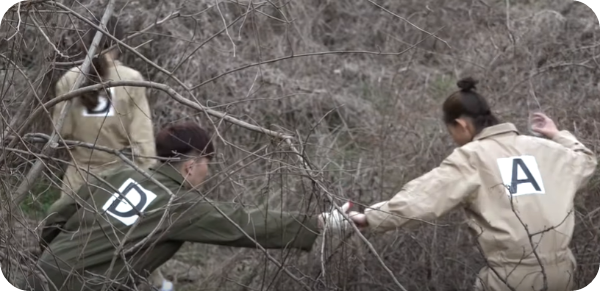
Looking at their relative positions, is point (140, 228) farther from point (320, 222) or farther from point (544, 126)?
point (544, 126)

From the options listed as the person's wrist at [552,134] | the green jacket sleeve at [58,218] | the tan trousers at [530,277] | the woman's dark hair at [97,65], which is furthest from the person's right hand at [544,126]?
the green jacket sleeve at [58,218]

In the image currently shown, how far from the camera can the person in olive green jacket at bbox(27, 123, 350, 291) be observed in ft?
11.6

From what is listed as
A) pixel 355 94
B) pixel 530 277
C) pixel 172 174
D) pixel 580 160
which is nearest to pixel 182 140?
pixel 172 174

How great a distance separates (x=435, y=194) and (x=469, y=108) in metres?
0.44

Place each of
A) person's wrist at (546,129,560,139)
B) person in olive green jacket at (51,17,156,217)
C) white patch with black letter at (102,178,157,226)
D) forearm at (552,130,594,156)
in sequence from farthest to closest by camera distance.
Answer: person in olive green jacket at (51,17,156,217), person's wrist at (546,129,560,139), forearm at (552,130,594,156), white patch with black letter at (102,178,157,226)

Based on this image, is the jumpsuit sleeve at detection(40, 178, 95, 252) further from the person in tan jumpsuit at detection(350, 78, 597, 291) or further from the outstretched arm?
the outstretched arm

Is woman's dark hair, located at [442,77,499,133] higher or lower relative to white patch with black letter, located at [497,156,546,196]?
higher

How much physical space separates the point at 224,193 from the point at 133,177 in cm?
164

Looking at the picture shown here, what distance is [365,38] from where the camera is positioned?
→ 23.7 feet

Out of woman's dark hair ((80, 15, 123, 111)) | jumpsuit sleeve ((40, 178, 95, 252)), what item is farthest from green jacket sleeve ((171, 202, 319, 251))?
woman's dark hair ((80, 15, 123, 111))

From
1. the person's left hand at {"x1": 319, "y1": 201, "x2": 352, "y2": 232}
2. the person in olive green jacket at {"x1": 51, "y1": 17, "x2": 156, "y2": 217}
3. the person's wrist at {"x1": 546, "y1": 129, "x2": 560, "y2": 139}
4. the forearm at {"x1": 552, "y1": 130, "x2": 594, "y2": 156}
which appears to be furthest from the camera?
the person in olive green jacket at {"x1": 51, "y1": 17, "x2": 156, "y2": 217}

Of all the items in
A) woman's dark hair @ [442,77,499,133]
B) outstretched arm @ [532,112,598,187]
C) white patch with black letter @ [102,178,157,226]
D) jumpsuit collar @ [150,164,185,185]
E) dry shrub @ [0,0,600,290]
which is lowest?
dry shrub @ [0,0,600,290]

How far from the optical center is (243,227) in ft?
12.2

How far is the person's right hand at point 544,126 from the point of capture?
165 inches
